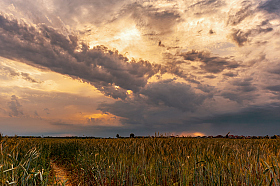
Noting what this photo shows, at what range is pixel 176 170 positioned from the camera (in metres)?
6.23

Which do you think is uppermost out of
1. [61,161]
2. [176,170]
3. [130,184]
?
[176,170]

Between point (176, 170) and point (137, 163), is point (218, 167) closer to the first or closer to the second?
point (176, 170)

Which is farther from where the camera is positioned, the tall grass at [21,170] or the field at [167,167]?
the field at [167,167]

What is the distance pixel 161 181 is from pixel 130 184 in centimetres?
110

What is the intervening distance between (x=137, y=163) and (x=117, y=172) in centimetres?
73

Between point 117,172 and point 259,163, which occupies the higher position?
point 259,163

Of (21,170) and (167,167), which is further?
(21,170)

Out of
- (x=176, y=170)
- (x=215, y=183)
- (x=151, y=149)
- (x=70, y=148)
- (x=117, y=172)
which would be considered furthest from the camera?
(x=70, y=148)

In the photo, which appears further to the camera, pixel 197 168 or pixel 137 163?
pixel 137 163

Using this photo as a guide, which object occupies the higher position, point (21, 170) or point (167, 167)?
point (167, 167)

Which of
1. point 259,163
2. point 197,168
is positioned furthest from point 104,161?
point 259,163

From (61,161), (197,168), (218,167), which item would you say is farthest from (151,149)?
(61,161)

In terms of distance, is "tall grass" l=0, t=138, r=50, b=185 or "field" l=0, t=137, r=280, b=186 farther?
"field" l=0, t=137, r=280, b=186

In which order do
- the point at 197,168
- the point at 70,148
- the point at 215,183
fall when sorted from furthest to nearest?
the point at 70,148 < the point at 197,168 < the point at 215,183
